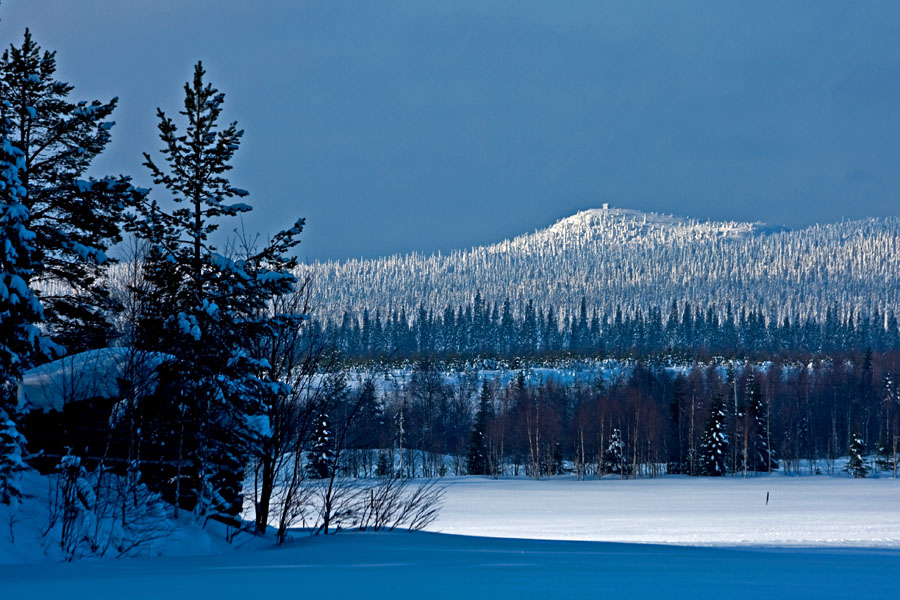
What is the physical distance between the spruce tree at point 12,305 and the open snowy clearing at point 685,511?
15653 mm

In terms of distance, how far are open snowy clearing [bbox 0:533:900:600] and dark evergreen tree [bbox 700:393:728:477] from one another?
5840 centimetres

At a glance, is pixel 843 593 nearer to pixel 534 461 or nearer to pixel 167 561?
pixel 167 561

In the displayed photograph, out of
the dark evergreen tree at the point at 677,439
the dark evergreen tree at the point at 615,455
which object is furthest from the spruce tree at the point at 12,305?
the dark evergreen tree at the point at 677,439

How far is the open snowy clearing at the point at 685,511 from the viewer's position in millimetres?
25438

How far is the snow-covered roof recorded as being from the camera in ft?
44.8

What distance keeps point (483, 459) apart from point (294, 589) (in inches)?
→ 2558

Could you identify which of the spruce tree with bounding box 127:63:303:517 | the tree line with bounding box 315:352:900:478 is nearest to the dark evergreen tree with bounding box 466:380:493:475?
the tree line with bounding box 315:352:900:478

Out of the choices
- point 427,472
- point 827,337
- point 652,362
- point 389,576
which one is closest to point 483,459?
point 427,472

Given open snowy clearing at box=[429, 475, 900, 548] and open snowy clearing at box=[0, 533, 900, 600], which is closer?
open snowy clearing at box=[0, 533, 900, 600]

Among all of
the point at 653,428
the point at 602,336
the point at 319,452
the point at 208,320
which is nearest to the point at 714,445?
the point at 653,428

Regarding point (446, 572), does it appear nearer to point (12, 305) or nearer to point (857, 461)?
point (12, 305)

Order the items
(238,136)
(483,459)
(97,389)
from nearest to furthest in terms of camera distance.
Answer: (97,389) < (238,136) < (483,459)

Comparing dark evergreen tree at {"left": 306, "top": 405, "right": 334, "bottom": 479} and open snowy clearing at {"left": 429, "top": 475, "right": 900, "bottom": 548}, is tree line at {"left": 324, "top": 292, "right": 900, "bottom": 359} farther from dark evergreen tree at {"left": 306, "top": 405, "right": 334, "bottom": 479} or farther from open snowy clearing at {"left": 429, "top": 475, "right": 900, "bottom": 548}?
dark evergreen tree at {"left": 306, "top": 405, "right": 334, "bottom": 479}

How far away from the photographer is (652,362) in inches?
4739
